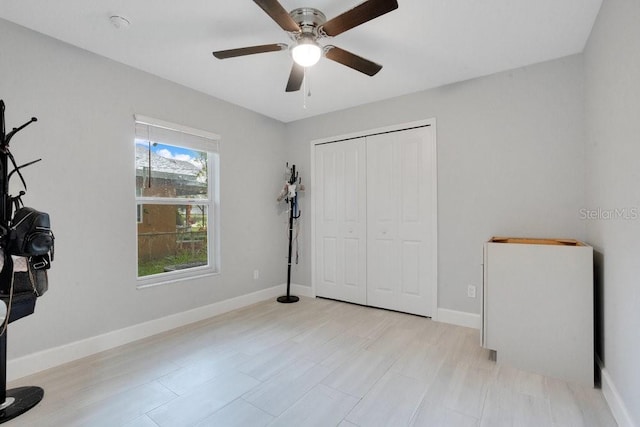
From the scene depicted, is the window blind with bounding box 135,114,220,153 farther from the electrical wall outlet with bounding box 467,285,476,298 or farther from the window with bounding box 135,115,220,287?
the electrical wall outlet with bounding box 467,285,476,298

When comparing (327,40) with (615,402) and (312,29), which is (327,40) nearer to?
(312,29)

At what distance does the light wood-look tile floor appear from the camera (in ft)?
5.40

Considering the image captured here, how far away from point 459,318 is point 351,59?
2.62 metres

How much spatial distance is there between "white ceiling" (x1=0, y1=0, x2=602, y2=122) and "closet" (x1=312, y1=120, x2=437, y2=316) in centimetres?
74

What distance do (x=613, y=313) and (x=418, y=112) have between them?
2358 mm

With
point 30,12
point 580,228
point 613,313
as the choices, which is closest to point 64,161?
point 30,12

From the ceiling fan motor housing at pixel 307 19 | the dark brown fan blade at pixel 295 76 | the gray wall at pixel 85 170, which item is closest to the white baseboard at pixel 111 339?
the gray wall at pixel 85 170

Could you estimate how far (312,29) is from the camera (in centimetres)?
192

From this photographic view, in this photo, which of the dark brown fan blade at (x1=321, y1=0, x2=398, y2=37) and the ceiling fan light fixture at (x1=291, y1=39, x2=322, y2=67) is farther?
the ceiling fan light fixture at (x1=291, y1=39, x2=322, y2=67)

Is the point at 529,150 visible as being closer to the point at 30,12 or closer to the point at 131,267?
the point at 131,267

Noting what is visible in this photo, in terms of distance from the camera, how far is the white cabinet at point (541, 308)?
1991mm

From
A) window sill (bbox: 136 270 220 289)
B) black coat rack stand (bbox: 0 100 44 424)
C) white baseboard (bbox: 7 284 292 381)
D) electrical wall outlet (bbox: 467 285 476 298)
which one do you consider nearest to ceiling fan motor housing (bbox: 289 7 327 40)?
black coat rack stand (bbox: 0 100 44 424)

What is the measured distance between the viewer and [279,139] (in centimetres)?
425

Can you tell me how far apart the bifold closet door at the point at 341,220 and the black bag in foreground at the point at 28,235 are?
2853 millimetres
